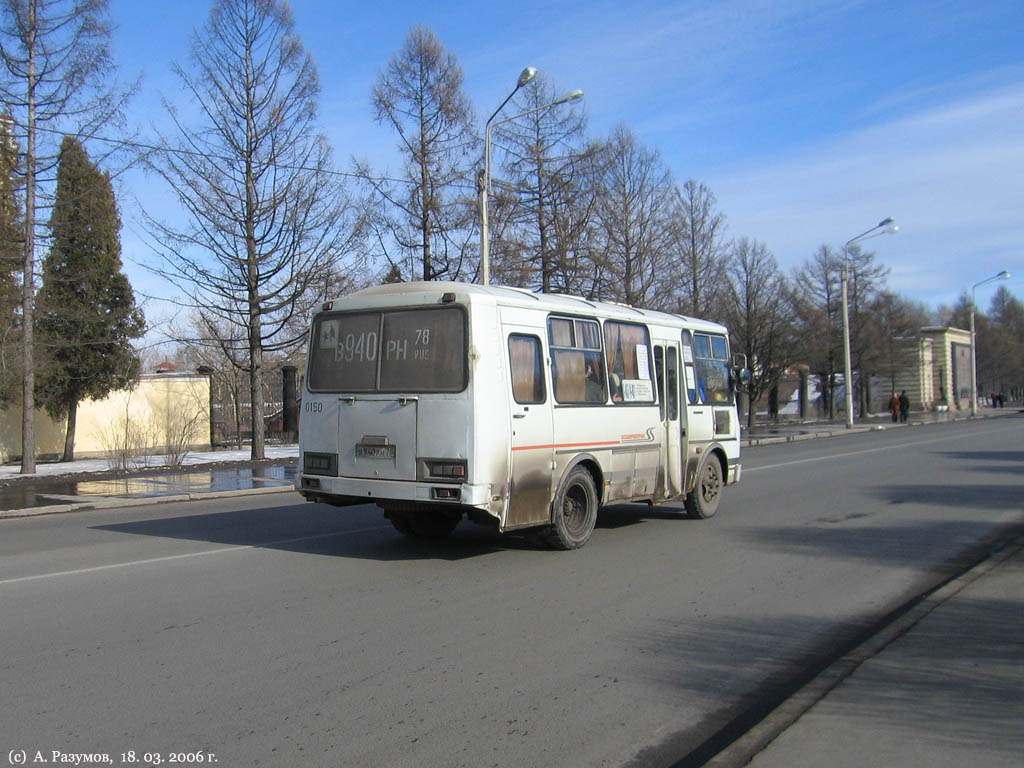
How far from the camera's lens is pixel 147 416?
29.0 metres

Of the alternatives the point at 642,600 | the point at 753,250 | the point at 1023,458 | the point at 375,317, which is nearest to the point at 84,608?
the point at 375,317

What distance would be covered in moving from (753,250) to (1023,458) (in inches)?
737

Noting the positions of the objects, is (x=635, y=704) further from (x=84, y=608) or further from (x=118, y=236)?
(x=118, y=236)

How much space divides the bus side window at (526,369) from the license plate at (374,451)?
1367mm

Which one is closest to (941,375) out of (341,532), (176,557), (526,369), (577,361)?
(577,361)

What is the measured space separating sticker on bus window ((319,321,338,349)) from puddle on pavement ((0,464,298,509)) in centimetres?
609

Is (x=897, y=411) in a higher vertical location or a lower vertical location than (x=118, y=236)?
lower

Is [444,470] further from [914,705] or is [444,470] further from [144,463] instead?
[144,463]

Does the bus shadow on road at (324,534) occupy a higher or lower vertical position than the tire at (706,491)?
lower

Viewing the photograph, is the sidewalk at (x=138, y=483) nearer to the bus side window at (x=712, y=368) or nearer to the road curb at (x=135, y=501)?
the road curb at (x=135, y=501)

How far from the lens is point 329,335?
9656 mm

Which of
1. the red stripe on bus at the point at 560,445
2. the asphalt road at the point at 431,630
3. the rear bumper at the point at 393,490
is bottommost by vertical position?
the asphalt road at the point at 431,630

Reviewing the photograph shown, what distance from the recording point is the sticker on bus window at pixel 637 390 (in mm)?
10680

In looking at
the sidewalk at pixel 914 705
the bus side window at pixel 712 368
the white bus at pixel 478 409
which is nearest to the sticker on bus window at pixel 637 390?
the white bus at pixel 478 409
